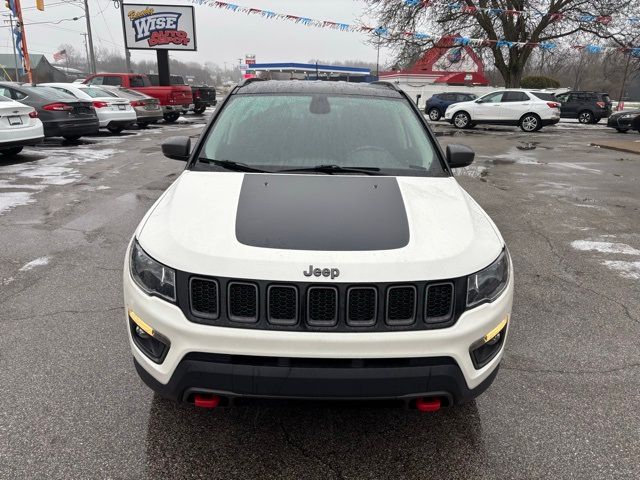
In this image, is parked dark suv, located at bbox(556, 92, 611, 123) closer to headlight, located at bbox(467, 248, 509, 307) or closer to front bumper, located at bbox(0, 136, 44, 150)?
front bumper, located at bbox(0, 136, 44, 150)

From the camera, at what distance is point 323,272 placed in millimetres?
2088

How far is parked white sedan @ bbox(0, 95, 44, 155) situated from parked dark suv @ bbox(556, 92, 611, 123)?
2738 cm

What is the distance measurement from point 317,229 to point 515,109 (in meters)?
22.2

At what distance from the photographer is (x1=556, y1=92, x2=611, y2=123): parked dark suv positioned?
89.0 feet

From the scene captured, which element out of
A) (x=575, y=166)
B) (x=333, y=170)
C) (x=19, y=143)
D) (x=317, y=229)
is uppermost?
(x=333, y=170)

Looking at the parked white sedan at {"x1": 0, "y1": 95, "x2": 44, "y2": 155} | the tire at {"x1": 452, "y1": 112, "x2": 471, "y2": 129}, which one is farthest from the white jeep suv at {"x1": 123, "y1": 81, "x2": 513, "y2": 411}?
the tire at {"x1": 452, "y1": 112, "x2": 471, "y2": 129}

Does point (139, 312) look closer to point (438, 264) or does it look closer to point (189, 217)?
point (189, 217)

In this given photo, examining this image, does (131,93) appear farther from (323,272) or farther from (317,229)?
(323,272)

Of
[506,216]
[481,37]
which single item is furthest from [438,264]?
[481,37]

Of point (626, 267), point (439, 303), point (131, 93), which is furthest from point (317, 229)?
point (131, 93)

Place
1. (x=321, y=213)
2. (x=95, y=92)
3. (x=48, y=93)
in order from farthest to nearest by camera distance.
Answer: (x=95, y=92)
(x=48, y=93)
(x=321, y=213)

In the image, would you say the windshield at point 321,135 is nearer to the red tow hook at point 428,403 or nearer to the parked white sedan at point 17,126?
the red tow hook at point 428,403

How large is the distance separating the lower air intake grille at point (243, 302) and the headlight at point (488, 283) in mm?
955

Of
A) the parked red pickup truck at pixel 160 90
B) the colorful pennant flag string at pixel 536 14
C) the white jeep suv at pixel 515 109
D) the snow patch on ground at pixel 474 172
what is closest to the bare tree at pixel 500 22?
the colorful pennant flag string at pixel 536 14
